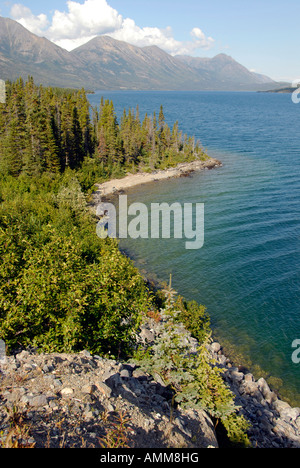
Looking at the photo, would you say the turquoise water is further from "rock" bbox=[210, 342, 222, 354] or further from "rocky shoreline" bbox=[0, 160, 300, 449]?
"rocky shoreline" bbox=[0, 160, 300, 449]

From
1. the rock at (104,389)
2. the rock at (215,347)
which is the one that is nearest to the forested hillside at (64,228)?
the rock at (104,389)

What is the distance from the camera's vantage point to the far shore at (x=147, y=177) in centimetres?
6807

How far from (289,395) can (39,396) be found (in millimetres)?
19036

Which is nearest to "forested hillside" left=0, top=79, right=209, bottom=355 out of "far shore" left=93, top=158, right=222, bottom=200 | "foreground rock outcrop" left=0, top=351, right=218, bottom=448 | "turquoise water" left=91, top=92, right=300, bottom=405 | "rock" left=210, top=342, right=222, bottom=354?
"foreground rock outcrop" left=0, top=351, right=218, bottom=448

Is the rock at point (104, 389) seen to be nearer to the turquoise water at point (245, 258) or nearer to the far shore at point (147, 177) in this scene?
the turquoise water at point (245, 258)

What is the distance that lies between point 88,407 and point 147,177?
70836 millimetres

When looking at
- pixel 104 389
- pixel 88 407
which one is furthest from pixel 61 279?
pixel 88 407

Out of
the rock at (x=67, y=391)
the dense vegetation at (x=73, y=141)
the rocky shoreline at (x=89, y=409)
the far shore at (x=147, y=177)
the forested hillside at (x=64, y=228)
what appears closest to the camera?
the rocky shoreline at (x=89, y=409)

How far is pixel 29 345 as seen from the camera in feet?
48.2

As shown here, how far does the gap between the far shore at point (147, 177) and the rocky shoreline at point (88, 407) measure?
5074 cm

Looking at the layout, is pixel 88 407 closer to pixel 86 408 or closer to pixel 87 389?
pixel 86 408

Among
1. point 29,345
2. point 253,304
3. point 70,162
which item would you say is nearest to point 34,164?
point 70,162

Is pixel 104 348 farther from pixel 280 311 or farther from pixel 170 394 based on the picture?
pixel 280 311

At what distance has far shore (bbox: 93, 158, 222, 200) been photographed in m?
68.1
